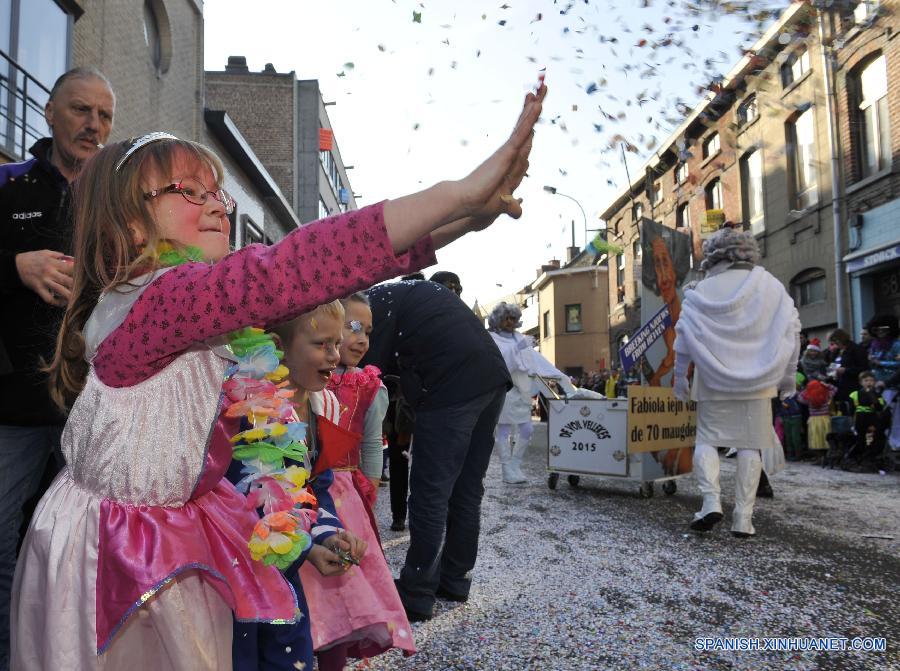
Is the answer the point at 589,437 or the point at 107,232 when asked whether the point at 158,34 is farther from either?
the point at 107,232

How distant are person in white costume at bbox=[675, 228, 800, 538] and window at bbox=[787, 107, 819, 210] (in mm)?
12212

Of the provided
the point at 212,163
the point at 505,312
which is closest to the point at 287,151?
the point at 505,312

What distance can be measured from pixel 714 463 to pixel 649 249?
2867mm

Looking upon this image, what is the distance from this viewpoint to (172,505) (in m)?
1.30

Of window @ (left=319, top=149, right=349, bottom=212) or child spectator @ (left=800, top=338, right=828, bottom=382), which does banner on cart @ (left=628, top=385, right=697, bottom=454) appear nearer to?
child spectator @ (left=800, top=338, right=828, bottom=382)

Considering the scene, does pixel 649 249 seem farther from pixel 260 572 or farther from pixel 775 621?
pixel 260 572

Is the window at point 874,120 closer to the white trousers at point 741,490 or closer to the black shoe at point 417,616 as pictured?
the white trousers at point 741,490

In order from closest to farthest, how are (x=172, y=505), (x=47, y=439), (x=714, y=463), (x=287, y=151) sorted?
1. (x=172, y=505)
2. (x=47, y=439)
3. (x=714, y=463)
4. (x=287, y=151)

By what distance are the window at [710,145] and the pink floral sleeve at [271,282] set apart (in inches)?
871

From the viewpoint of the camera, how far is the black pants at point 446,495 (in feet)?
10.4

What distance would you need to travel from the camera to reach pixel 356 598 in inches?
83.0

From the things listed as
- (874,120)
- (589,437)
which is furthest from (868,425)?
(874,120)

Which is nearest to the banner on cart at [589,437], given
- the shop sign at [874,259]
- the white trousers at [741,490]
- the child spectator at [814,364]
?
the white trousers at [741,490]

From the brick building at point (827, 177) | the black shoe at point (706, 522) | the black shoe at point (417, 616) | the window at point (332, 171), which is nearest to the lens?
the black shoe at point (417, 616)
